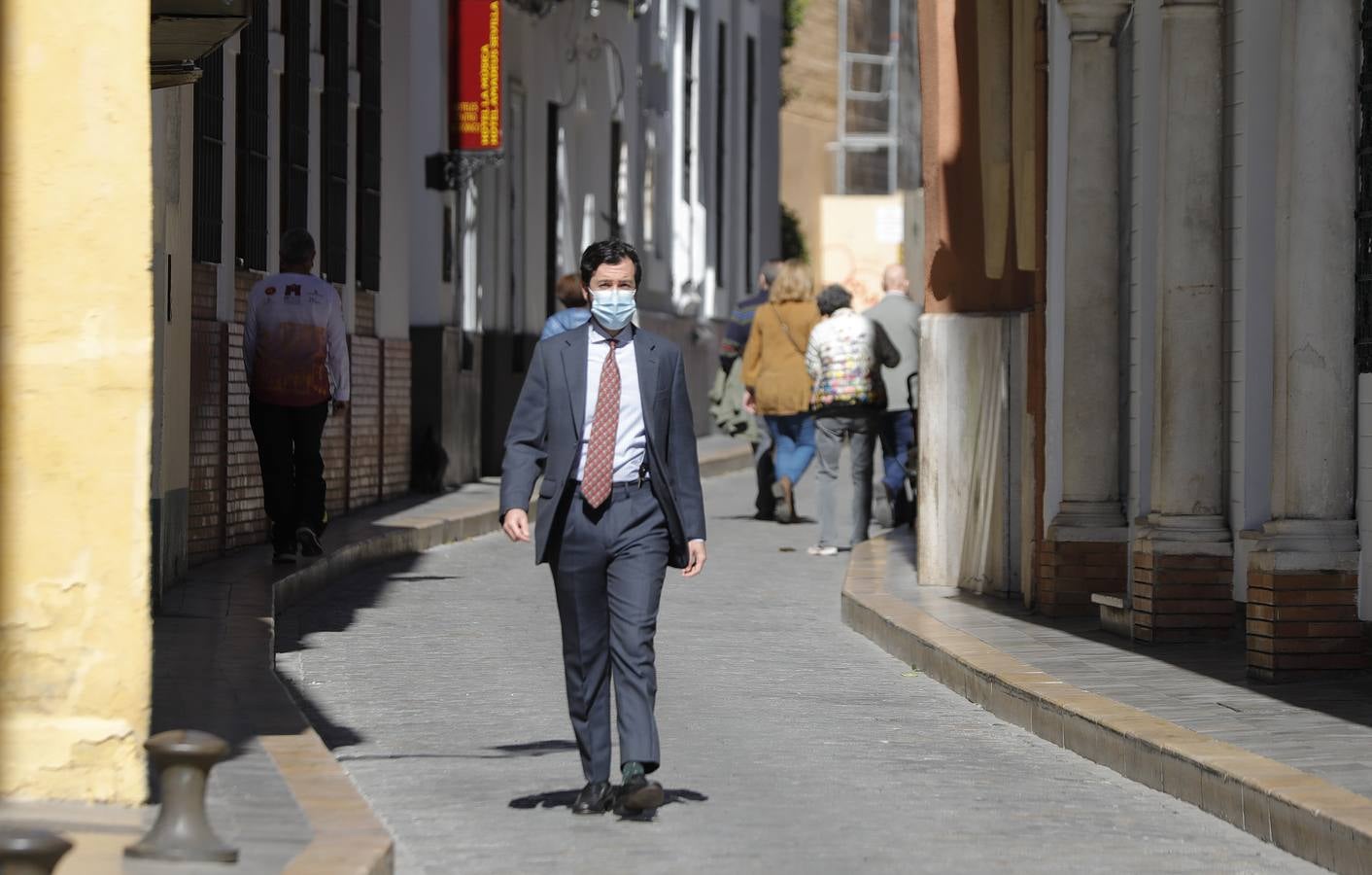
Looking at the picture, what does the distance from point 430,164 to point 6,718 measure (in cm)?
1490

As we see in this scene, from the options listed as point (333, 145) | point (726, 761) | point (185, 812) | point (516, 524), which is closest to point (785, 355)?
point (333, 145)

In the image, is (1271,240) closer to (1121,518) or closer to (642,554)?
(1121,518)

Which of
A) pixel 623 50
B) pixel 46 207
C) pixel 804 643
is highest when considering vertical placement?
→ pixel 623 50

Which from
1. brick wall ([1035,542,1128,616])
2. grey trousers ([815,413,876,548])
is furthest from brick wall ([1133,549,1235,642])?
grey trousers ([815,413,876,548])

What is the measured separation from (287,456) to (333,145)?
15.7 feet

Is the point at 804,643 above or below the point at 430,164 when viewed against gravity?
below

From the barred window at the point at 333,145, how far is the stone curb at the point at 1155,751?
6.89 m

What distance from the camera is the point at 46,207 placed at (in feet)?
23.2

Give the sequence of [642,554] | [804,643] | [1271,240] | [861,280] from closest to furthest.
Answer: [642,554] → [1271,240] → [804,643] → [861,280]

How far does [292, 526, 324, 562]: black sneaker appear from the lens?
14.5 m

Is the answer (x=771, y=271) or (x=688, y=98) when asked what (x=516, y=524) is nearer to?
(x=771, y=271)

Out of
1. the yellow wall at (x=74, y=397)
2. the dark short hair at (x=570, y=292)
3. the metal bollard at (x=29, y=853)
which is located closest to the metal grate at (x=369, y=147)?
the dark short hair at (x=570, y=292)

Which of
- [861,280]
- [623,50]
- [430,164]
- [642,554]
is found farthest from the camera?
[861,280]

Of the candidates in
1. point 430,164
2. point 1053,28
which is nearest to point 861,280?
point 430,164
